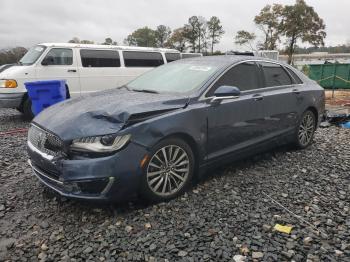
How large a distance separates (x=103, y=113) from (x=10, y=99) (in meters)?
5.87

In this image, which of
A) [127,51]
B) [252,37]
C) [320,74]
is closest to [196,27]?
[252,37]

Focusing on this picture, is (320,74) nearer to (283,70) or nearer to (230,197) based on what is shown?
(283,70)

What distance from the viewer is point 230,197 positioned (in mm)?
3670

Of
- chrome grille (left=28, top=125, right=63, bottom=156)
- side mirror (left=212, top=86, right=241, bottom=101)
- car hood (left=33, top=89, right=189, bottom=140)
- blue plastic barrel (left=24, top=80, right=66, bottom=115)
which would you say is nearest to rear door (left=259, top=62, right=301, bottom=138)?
side mirror (left=212, top=86, right=241, bottom=101)

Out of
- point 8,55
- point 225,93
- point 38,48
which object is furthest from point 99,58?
point 8,55

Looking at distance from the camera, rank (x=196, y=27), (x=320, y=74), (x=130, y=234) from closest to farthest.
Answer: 1. (x=130, y=234)
2. (x=320, y=74)
3. (x=196, y=27)

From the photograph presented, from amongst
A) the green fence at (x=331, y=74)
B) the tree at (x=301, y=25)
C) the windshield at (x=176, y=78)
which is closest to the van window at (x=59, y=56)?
the windshield at (x=176, y=78)

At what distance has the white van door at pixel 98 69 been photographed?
9281 mm

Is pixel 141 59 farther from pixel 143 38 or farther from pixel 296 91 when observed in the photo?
pixel 143 38

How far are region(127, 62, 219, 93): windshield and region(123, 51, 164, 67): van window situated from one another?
223 inches

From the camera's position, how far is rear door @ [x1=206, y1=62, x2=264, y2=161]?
386cm

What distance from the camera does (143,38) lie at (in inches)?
2143

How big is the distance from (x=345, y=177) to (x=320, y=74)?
1973 cm

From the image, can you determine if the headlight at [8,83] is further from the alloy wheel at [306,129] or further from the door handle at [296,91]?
the alloy wheel at [306,129]
